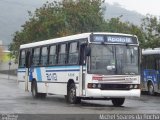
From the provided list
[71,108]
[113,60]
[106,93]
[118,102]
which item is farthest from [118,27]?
[71,108]

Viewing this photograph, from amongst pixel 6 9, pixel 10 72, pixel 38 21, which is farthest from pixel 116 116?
pixel 6 9

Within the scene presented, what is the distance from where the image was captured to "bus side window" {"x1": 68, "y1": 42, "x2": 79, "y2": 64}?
2073 centimetres

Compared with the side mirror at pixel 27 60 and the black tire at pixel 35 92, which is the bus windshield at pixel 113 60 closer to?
the black tire at pixel 35 92

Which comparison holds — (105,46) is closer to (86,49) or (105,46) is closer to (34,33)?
(86,49)

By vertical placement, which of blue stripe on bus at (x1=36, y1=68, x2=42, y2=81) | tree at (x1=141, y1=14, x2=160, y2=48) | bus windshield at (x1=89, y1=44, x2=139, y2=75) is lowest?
blue stripe on bus at (x1=36, y1=68, x2=42, y2=81)

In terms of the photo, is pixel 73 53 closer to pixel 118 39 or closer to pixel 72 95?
pixel 72 95

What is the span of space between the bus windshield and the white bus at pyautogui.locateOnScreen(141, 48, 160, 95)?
32.9 feet

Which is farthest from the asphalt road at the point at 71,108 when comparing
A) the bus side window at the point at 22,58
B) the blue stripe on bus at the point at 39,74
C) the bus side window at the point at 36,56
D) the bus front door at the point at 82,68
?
the bus side window at the point at 22,58

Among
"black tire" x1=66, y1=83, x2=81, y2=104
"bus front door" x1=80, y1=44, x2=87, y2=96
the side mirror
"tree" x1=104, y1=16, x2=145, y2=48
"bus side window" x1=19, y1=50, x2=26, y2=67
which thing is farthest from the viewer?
"tree" x1=104, y1=16, x2=145, y2=48

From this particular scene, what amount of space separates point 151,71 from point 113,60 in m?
11.7

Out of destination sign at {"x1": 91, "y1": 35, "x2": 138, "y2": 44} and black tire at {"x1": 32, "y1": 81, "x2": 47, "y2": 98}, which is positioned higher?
destination sign at {"x1": 91, "y1": 35, "x2": 138, "y2": 44}

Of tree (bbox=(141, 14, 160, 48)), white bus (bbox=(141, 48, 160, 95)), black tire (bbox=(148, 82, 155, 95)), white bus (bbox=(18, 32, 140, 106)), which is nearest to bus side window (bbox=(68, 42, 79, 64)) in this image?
white bus (bbox=(18, 32, 140, 106))

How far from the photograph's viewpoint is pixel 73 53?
2102 centimetres

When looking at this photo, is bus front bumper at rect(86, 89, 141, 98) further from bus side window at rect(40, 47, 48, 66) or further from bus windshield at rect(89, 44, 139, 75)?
bus side window at rect(40, 47, 48, 66)
